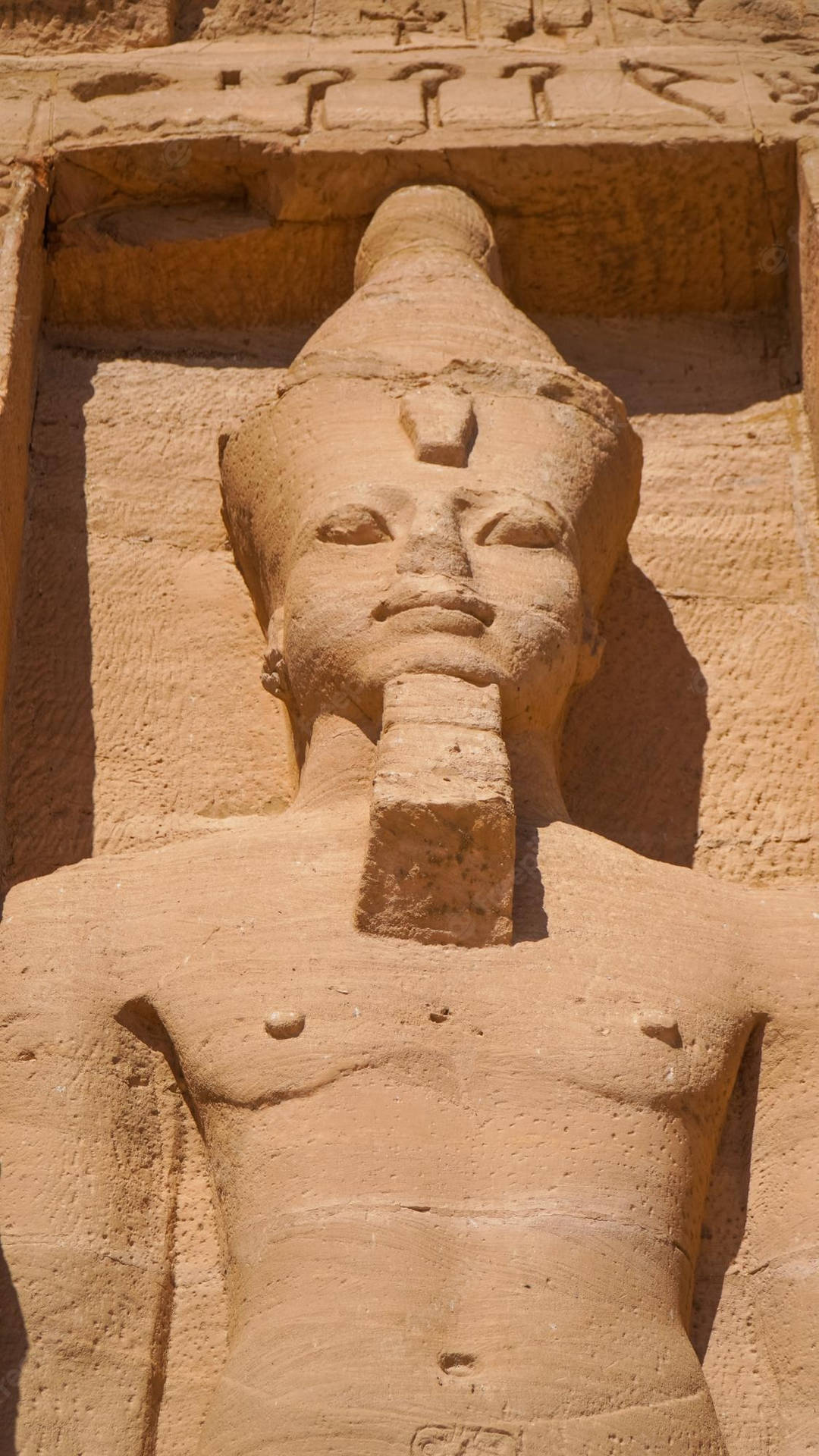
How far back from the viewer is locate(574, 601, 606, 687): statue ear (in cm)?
436

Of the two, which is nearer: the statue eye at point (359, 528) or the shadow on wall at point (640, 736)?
the statue eye at point (359, 528)

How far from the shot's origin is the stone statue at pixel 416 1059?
3146 mm

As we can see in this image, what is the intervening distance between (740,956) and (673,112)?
3.00m

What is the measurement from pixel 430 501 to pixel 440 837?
957mm

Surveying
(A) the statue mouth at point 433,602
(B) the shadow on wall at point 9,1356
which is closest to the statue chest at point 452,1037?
(B) the shadow on wall at point 9,1356

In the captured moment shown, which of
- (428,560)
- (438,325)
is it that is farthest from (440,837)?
(438,325)

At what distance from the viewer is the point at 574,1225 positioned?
3283 mm

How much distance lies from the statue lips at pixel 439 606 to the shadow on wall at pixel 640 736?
2.50 ft

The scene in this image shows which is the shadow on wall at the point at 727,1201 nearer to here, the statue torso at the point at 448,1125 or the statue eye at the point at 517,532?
the statue torso at the point at 448,1125

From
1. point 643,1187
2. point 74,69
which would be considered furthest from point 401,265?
point 643,1187

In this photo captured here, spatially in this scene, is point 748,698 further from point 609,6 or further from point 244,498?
point 609,6

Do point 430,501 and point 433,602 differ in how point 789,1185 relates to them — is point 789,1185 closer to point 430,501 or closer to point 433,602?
point 433,602

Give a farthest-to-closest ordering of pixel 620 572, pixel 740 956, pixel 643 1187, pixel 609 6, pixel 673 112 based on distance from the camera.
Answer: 1. pixel 609 6
2. pixel 673 112
3. pixel 620 572
4. pixel 740 956
5. pixel 643 1187

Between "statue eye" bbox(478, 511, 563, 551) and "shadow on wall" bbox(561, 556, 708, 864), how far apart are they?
62cm
